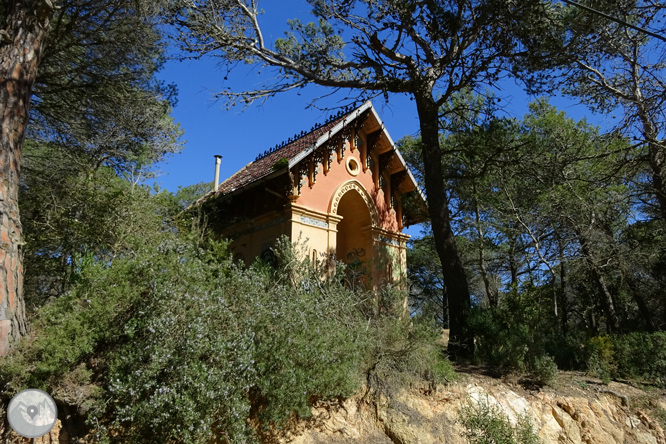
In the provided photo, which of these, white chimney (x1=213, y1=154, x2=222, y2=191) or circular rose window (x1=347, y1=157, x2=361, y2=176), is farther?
white chimney (x1=213, y1=154, x2=222, y2=191)

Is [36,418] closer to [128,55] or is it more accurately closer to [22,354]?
[22,354]

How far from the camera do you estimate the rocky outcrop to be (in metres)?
6.32

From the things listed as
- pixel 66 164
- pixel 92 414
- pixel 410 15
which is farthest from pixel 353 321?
pixel 66 164

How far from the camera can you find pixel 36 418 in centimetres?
354

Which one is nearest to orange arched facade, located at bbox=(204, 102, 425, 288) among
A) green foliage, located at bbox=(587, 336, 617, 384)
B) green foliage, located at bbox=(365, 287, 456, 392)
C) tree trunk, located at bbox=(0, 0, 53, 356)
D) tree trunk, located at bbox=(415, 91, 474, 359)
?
tree trunk, located at bbox=(415, 91, 474, 359)

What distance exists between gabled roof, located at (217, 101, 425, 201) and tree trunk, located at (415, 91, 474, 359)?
2721 mm

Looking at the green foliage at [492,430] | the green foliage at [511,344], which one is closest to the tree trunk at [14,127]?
the green foliage at [492,430]

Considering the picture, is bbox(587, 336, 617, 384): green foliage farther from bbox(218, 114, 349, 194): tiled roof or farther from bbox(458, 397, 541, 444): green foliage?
bbox(218, 114, 349, 194): tiled roof

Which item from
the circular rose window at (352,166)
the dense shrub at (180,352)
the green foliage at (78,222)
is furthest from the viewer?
the circular rose window at (352,166)

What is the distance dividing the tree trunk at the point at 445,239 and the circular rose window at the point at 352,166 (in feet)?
11.1

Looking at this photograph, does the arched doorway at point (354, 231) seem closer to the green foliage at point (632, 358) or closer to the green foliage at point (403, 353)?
the green foliage at point (403, 353)

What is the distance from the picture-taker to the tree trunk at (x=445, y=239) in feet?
30.9

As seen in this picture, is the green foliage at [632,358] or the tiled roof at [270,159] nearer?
the green foliage at [632,358]

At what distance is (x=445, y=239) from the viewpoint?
9.99 metres
